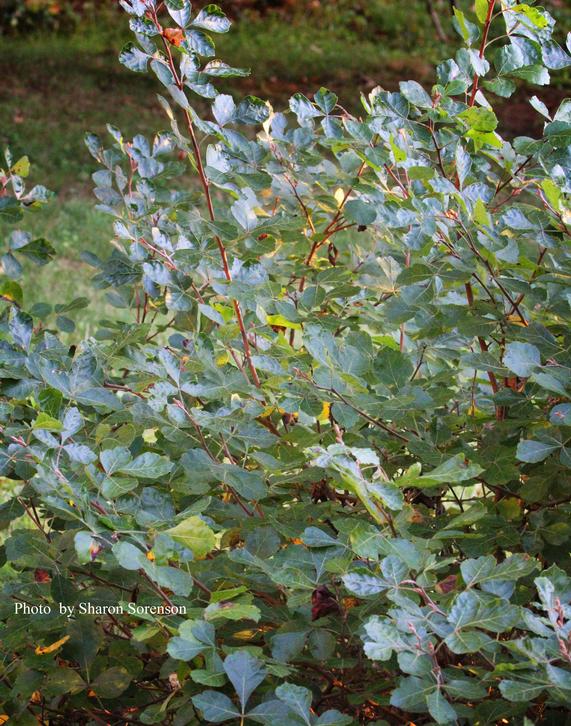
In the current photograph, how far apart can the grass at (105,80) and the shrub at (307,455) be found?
350 cm

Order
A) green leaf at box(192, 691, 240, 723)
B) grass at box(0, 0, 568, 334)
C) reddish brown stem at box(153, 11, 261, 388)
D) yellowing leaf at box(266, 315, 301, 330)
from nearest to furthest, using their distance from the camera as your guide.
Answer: green leaf at box(192, 691, 240, 723), reddish brown stem at box(153, 11, 261, 388), yellowing leaf at box(266, 315, 301, 330), grass at box(0, 0, 568, 334)

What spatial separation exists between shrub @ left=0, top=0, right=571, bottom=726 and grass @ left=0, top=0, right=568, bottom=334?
11.5 ft

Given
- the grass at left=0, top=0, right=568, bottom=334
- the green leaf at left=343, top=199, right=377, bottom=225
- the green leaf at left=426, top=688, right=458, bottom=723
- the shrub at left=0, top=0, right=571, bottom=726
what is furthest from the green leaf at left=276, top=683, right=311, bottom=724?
the grass at left=0, top=0, right=568, bottom=334

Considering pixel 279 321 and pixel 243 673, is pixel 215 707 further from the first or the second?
pixel 279 321

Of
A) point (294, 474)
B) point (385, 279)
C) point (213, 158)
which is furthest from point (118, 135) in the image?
point (294, 474)

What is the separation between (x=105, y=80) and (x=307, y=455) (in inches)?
439

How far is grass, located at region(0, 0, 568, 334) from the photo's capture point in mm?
6918

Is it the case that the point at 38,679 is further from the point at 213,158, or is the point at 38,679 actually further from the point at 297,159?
the point at 297,159

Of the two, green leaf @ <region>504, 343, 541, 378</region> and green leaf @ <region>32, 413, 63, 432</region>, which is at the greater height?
green leaf @ <region>504, 343, 541, 378</region>

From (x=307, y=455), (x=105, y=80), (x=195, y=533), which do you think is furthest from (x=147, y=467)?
(x=105, y=80)

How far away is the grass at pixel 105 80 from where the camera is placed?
6918 millimetres

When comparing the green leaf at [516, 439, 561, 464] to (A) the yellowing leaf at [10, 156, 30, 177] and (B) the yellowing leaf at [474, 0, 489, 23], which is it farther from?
(A) the yellowing leaf at [10, 156, 30, 177]

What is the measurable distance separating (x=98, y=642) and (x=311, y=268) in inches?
30.8

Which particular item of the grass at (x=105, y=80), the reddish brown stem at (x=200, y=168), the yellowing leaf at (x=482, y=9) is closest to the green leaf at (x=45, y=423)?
the reddish brown stem at (x=200, y=168)
